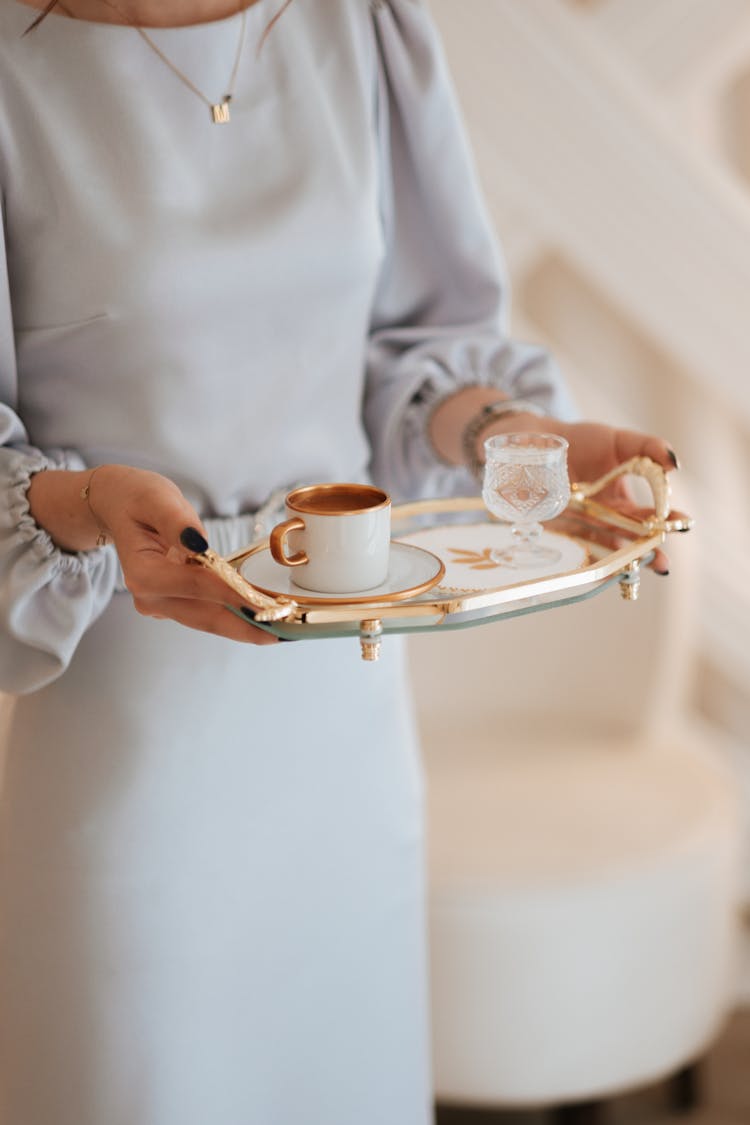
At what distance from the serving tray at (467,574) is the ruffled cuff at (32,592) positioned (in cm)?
13

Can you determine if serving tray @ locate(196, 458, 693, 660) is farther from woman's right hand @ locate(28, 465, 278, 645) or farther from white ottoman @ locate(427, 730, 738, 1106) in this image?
white ottoman @ locate(427, 730, 738, 1106)

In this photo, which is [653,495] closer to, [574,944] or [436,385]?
[436,385]

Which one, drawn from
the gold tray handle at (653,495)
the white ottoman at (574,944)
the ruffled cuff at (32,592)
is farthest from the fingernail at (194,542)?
the white ottoman at (574,944)

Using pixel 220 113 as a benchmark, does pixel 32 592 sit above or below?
below

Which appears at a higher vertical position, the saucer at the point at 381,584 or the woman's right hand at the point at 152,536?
the woman's right hand at the point at 152,536

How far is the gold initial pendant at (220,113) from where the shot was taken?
1002mm

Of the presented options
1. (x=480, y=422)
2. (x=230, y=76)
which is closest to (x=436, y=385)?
(x=480, y=422)

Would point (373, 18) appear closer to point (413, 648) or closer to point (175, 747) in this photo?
point (175, 747)

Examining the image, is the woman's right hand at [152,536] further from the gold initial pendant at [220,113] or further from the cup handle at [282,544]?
the gold initial pendant at [220,113]

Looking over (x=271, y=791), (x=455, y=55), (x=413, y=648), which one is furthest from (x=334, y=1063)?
(x=455, y=55)

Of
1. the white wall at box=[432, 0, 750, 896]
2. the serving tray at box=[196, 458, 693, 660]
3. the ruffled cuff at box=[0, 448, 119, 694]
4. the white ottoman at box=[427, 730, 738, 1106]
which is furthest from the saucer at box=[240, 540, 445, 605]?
the white wall at box=[432, 0, 750, 896]

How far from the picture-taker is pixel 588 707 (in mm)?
1980

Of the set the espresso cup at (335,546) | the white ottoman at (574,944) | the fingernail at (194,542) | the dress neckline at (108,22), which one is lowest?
the white ottoman at (574,944)

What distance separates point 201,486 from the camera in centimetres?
100
